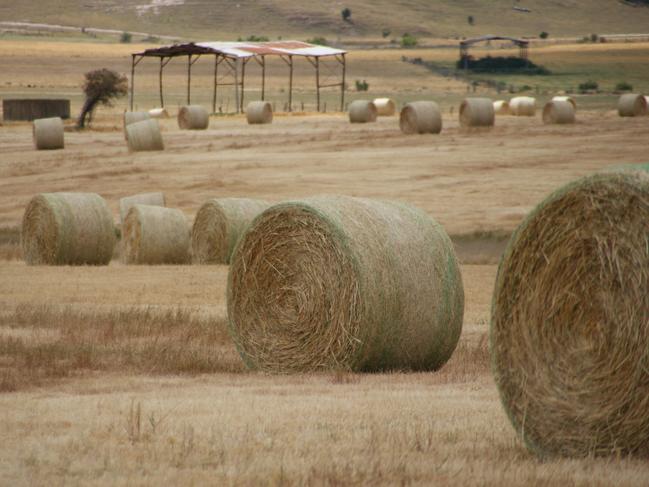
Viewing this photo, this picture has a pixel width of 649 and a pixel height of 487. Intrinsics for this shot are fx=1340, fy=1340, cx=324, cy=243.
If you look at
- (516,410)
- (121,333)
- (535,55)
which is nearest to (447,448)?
(516,410)

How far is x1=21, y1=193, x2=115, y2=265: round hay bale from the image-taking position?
22.2m

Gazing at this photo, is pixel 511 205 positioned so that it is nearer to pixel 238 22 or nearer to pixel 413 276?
pixel 413 276

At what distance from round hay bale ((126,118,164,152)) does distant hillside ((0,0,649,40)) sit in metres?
122

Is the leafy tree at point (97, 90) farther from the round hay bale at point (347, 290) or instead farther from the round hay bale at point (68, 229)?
the round hay bale at point (347, 290)

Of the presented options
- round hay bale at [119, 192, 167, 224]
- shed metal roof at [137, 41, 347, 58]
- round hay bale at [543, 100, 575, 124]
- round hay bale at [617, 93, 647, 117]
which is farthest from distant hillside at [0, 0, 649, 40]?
round hay bale at [119, 192, 167, 224]

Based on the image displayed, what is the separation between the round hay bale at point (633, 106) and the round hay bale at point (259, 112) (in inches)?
589

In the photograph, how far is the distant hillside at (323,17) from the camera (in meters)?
172

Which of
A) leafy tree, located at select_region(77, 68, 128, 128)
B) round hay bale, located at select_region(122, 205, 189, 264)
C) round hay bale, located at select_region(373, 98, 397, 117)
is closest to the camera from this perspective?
round hay bale, located at select_region(122, 205, 189, 264)

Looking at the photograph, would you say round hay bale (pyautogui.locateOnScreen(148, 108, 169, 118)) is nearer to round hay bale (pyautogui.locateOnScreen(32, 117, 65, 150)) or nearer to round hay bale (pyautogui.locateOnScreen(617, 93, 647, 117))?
round hay bale (pyautogui.locateOnScreen(32, 117, 65, 150))

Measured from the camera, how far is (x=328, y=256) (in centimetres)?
1155

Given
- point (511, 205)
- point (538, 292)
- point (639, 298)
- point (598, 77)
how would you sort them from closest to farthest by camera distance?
point (639, 298), point (538, 292), point (511, 205), point (598, 77)

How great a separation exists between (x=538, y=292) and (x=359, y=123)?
48.7 m

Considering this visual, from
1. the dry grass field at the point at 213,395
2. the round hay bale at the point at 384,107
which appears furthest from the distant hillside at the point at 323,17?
the dry grass field at the point at 213,395

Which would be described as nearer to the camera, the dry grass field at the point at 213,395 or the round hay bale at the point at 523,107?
the dry grass field at the point at 213,395
